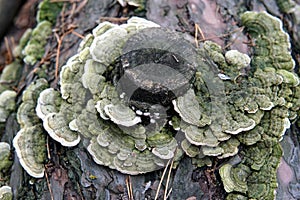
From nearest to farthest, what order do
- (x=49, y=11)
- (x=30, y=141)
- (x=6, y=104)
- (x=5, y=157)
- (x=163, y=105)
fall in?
(x=163, y=105) < (x=30, y=141) < (x=5, y=157) < (x=6, y=104) < (x=49, y=11)

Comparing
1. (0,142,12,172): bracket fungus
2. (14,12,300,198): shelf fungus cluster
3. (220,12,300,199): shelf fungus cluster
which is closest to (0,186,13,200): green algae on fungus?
(0,142,12,172): bracket fungus

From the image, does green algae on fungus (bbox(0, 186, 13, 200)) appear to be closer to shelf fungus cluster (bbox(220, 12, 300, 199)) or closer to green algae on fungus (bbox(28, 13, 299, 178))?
green algae on fungus (bbox(28, 13, 299, 178))

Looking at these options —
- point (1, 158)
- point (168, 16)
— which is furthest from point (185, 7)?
point (1, 158)

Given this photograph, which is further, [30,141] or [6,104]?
[6,104]

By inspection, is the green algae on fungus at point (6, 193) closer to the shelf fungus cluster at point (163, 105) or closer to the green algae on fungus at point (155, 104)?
the shelf fungus cluster at point (163, 105)

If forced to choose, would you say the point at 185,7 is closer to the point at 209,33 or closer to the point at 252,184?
the point at 209,33

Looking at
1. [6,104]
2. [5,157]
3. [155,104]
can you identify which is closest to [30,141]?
[5,157]

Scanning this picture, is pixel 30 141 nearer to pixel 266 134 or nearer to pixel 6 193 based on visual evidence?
pixel 6 193

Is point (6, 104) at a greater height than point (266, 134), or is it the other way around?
A: point (6, 104)
